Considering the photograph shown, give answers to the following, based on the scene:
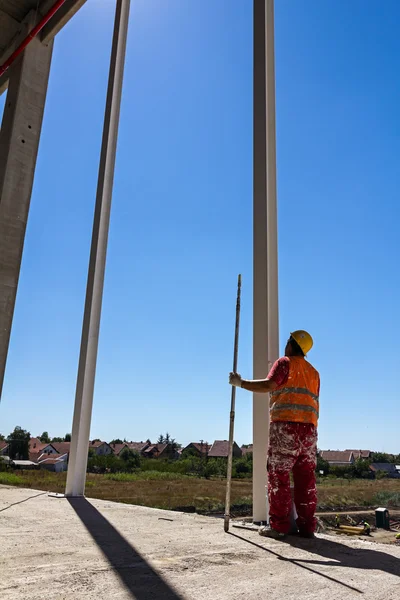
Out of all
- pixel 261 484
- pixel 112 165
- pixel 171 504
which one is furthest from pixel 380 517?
pixel 112 165

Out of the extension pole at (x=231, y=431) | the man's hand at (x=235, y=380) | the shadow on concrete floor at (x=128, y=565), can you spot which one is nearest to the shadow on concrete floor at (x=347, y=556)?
the extension pole at (x=231, y=431)

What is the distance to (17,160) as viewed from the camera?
201 inches

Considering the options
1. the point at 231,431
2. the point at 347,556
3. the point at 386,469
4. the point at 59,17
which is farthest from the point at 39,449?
the point at 347,556

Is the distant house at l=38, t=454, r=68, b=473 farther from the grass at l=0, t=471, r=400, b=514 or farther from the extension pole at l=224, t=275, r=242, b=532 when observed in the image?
the extension pole at l=224, t=275, r=242, b=532

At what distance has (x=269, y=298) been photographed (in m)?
3.21

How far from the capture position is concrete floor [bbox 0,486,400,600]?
144cm

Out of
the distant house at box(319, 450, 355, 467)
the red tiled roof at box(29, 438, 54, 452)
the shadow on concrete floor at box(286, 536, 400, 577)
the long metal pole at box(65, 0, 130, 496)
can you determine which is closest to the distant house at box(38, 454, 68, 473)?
the red tiled roof at box(29, 438, 54, 452)

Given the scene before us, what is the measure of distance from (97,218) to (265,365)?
2814mm

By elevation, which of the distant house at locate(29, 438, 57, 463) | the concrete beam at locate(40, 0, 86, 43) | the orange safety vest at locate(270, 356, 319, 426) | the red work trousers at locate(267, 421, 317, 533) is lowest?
the distant house at locate(29, 438, 57, 463)

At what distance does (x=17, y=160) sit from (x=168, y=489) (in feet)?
39.7

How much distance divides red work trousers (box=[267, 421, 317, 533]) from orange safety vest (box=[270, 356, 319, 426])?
0.04 m

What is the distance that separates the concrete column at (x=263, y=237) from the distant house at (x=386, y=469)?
28.7 meters

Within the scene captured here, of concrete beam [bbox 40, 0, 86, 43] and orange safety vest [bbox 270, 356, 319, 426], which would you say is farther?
concrete beam [bbox 40, 0, 86, 43]

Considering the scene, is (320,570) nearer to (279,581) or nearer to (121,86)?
(279,581)
